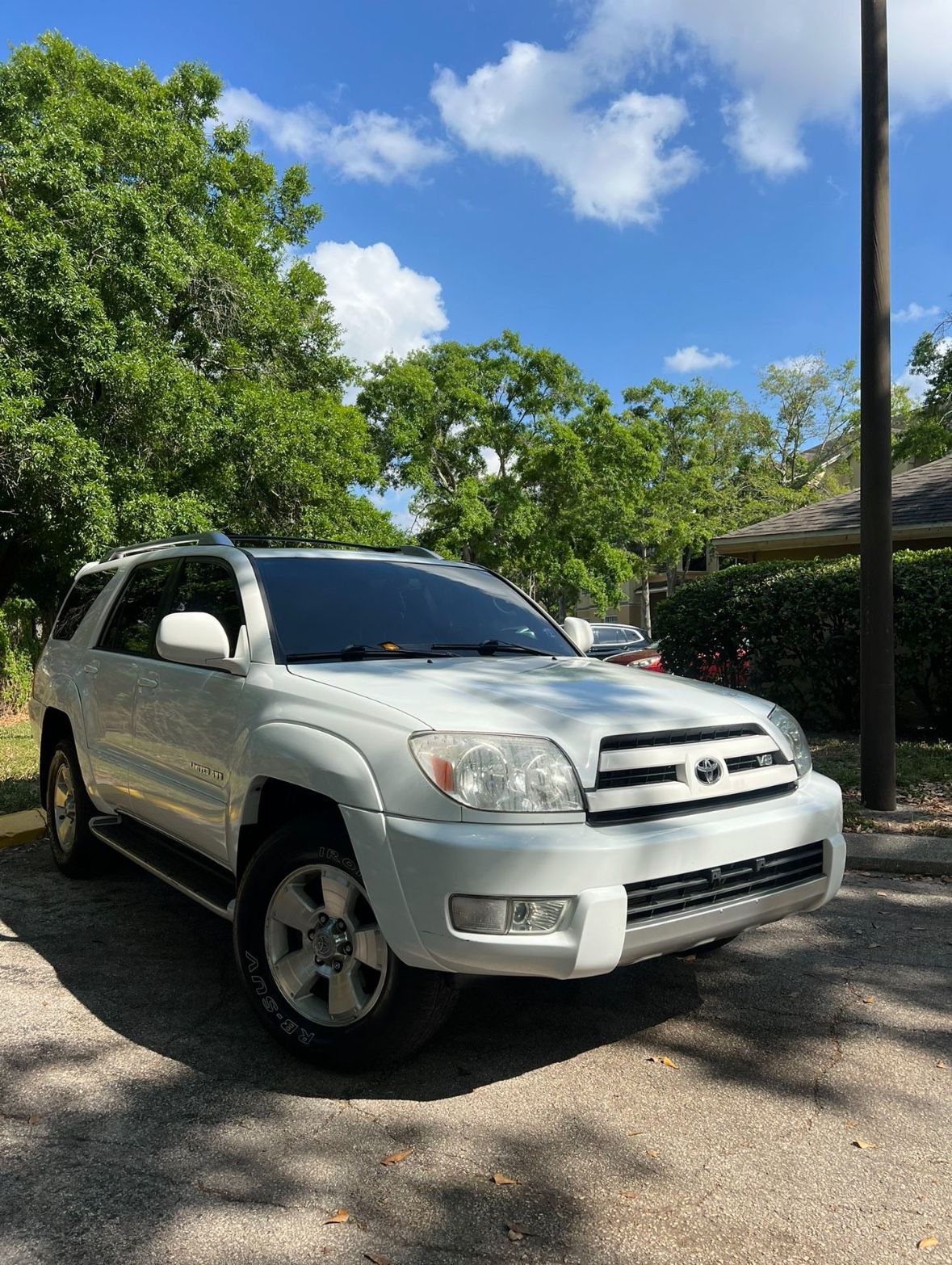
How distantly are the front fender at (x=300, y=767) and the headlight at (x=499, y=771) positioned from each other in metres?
0.21

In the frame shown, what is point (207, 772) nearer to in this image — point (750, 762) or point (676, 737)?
point (676, 737)

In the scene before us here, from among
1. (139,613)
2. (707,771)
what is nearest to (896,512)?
(139,613)

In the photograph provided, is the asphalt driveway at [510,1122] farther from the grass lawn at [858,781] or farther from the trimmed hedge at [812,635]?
the trimmed hedge at [812,635]

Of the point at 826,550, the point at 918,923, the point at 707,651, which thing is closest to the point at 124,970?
the point at 918,923

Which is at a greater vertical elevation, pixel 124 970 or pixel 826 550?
pixel 826 550

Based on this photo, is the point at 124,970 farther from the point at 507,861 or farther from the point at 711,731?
the point at 711,731

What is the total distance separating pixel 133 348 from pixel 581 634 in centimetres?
1107

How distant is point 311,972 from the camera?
3080 mm

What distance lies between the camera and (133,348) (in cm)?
1341

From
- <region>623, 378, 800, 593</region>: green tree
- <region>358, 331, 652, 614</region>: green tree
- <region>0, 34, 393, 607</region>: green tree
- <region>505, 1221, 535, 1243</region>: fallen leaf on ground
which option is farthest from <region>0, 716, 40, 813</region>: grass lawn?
<region>623, 378, 800, 593</region>: green tree

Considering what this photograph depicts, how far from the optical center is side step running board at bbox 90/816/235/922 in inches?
137

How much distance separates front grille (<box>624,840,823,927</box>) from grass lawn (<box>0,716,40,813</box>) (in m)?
6.19

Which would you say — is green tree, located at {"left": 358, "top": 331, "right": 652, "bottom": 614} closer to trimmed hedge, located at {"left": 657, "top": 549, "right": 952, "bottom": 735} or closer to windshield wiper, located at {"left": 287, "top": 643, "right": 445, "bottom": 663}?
trimmed hedge, located at {"left": 657, "top": 549, "right": 952, "bottom": 735}

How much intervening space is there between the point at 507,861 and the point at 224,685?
4.97 feet
